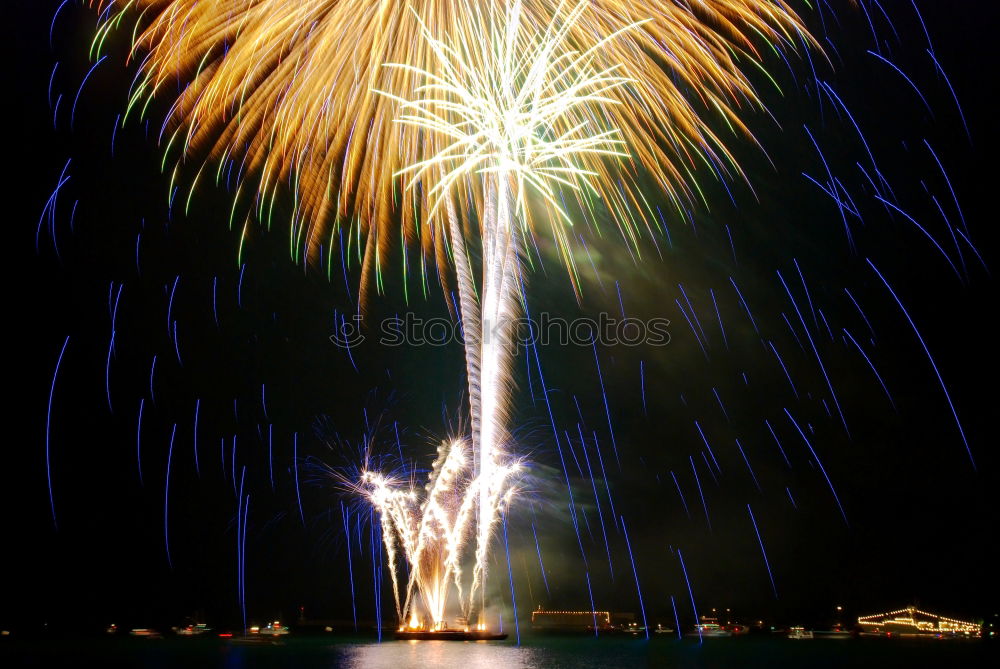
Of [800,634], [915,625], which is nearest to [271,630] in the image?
[800,634]

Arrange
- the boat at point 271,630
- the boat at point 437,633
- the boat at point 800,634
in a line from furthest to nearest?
the boat at point 800,634 < the boat at point 271,630 < the boat at point 437,633

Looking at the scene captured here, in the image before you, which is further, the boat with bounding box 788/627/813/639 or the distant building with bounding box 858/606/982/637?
the boat with bounding box 788/627/813/639

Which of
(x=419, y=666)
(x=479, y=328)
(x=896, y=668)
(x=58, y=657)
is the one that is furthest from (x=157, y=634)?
(x=479, y=328)

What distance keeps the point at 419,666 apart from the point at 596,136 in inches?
1269

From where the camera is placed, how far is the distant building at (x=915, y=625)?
122 meters

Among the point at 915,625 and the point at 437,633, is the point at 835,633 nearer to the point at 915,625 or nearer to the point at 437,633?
the point at 915,625

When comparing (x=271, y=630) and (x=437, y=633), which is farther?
(x=271, y=630)

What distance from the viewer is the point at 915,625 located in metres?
124

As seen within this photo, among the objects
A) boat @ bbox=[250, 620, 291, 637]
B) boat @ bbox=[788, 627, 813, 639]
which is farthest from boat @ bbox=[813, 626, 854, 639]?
boat @ bbox=[250, 620, 291, 637]

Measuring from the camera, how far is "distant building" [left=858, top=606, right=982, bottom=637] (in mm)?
122188

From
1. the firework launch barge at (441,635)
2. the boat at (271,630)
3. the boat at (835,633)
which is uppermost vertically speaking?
the firework launch barge at (441,635)

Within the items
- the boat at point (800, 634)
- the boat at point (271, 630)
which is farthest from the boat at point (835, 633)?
the boat at point (271, 630)

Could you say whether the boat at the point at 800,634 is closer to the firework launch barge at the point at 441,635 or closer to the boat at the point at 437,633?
the boat at the point at 437,633

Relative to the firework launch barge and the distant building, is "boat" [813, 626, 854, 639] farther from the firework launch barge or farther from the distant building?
the firework launch barge
